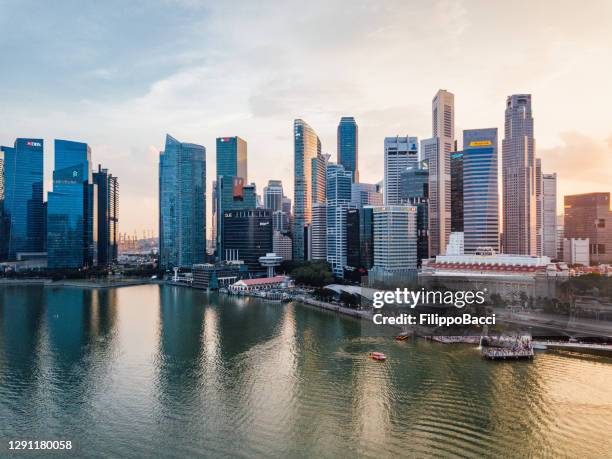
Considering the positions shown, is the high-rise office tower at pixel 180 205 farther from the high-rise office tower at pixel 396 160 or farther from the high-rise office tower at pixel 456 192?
the high-rise office tower at pixel 456 192

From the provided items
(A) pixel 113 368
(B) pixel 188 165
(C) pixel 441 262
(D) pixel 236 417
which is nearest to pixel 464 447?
(D) pixel 236 417

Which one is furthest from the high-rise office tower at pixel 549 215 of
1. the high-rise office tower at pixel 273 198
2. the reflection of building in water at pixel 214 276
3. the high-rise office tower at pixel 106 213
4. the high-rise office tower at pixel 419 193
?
the high-rise office tower at pixel 106 213

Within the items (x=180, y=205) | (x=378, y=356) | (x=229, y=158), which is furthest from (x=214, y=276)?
(x=229, y=158)

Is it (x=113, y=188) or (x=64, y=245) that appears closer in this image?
(x=64, y=245)

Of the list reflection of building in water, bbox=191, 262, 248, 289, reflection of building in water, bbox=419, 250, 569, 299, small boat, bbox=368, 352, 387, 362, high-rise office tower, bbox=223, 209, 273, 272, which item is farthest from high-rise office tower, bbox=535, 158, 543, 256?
small boat, bbox=368, 352, 387, 362

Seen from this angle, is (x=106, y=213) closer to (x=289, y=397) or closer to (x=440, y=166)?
(x=440, y=166)

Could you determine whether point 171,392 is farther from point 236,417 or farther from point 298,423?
point 298,423
